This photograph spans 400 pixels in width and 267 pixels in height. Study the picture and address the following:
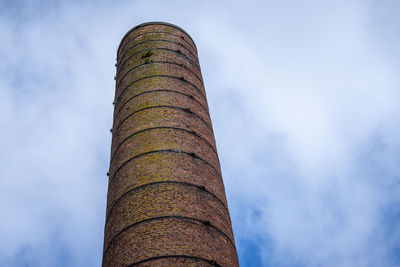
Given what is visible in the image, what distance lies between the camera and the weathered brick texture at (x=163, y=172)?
22.5 ft

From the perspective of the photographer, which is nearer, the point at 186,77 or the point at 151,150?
the point at 151,150

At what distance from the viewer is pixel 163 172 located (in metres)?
7.81

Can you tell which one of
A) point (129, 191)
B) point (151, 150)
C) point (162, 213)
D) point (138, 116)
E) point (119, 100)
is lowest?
point (162, 213)

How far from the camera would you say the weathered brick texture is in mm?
6859

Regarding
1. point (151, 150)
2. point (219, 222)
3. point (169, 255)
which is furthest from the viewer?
point (151, 150)

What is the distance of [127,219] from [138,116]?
8.81ft

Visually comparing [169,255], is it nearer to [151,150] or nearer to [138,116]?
[151,150]

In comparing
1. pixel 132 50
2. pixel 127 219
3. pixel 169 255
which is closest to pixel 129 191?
pixel 127 219

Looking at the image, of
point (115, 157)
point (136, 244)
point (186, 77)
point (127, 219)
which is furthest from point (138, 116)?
point (136, 244)

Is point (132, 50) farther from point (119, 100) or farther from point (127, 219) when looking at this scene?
point (127, 219)

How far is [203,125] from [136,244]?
3690 millimetres

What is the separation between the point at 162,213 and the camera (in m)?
7.12

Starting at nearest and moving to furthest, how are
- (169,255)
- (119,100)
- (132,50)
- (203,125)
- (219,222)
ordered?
(169,255)
(219,222)
(203,125)
(119,100)
(132,50)

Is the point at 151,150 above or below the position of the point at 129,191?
above
